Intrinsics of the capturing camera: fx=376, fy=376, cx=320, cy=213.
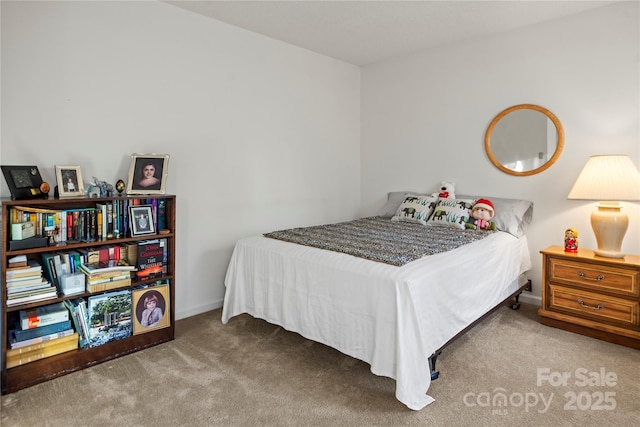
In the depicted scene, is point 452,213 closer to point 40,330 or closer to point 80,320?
point 80,320

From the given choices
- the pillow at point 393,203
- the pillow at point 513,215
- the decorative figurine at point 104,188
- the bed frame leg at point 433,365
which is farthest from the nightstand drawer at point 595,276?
the decorative figurine at point 104,188

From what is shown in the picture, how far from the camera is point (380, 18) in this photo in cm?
329

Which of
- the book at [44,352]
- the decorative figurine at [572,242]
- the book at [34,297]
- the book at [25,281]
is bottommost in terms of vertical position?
the book at [44,352]

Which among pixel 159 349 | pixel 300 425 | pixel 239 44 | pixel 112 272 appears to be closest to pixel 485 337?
pixel 300 425

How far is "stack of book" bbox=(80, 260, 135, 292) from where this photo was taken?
92.6 inches

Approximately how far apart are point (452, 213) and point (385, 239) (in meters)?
0.99

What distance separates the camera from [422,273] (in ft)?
6.82

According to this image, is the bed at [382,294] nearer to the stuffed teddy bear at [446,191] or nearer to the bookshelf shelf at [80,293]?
the bookshelf shelf at [80,293]

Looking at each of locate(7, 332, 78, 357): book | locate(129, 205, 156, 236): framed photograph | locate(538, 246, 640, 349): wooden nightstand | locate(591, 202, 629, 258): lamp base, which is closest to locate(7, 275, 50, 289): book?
locate(7, 332, 78, 357): book

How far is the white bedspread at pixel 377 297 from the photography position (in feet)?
6.36

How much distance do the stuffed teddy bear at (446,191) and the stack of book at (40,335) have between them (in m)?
3.30

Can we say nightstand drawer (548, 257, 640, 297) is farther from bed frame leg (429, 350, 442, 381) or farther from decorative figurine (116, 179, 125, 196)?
decorative figurine (116, 179, 125, 196)

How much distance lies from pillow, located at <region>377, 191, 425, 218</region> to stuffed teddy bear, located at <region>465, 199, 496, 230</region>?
902 millimetres

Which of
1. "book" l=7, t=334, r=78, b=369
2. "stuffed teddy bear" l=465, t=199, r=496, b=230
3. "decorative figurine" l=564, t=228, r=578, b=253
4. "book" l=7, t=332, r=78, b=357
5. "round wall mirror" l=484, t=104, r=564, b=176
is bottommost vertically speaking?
"book" l=7, t=334, r=78, b=369
